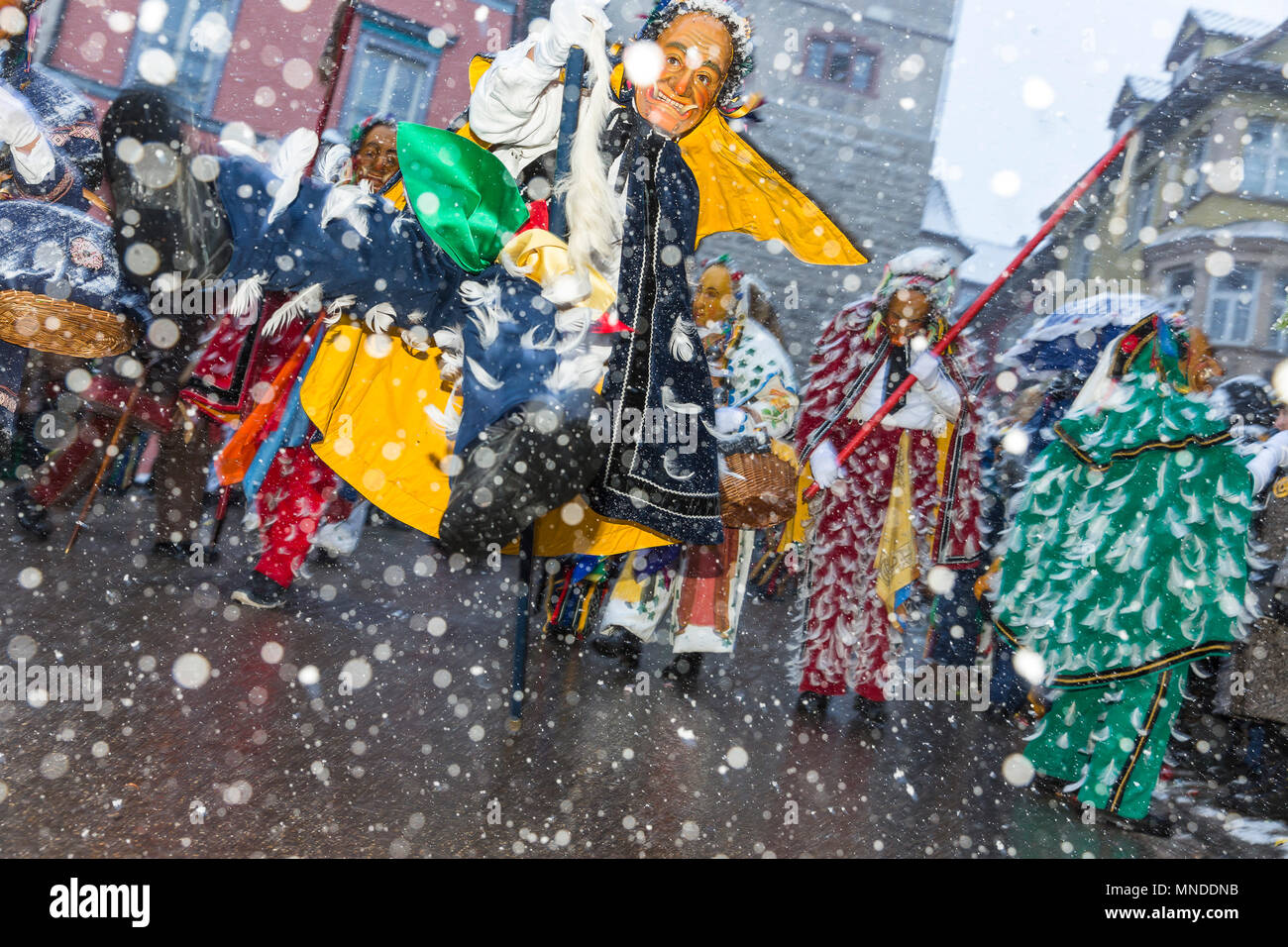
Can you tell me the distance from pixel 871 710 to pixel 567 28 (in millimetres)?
3284

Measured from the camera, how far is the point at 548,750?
272 centimetres

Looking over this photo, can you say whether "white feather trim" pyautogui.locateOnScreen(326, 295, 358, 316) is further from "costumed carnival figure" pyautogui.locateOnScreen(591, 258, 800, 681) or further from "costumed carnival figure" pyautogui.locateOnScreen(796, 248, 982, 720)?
"costumed carnival figure" pyautogui.locateOnScreen(796, 248, 982, 720)

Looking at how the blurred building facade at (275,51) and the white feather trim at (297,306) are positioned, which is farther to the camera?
the blurred building facade at (275,51)

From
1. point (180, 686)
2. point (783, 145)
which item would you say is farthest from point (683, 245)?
point (783, 145)

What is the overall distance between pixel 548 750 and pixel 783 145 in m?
17.2

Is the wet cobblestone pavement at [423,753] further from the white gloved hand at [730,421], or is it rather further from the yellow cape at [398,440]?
the white gloved hand at [730,421]

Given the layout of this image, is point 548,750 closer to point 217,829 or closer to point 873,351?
point 217,829

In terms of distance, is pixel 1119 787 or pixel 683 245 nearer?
pixel 683 245

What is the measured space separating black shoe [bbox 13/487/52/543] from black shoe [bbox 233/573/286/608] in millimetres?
1204

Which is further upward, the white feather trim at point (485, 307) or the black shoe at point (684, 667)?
the white feather trim at point (485, 307)

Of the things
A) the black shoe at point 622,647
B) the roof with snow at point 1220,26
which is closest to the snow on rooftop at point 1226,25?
the roof with snow at point 1220,26

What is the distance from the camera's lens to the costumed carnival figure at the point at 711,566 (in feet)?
13.9

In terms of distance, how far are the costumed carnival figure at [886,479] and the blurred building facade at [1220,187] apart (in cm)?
1644

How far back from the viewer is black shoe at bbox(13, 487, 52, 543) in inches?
162
